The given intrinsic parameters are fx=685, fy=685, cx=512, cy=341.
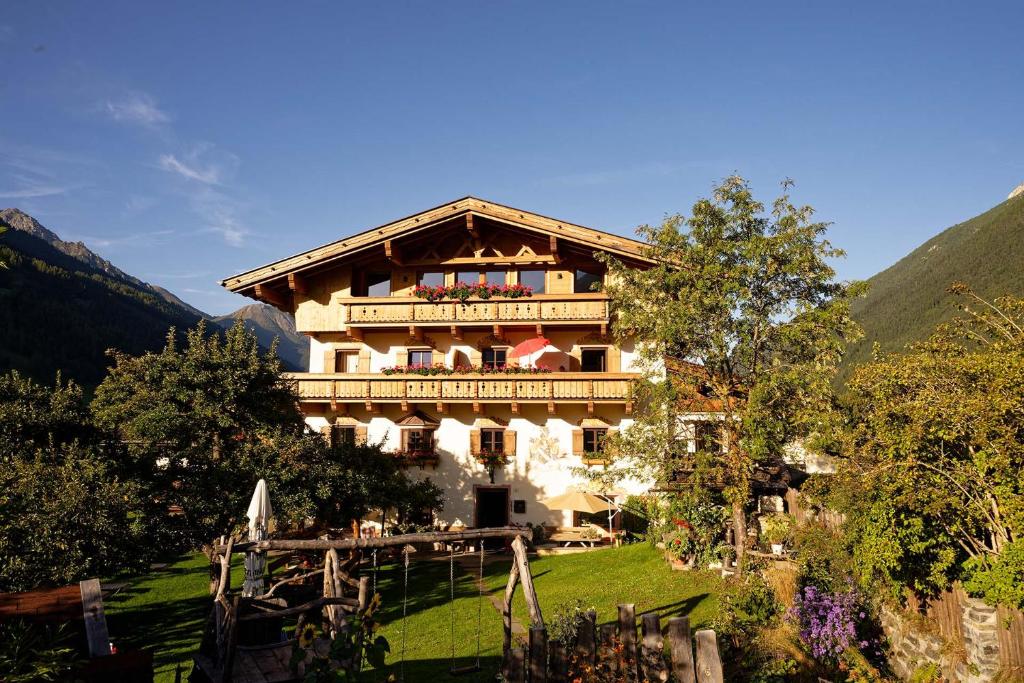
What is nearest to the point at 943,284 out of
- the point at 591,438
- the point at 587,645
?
the point at 591,438

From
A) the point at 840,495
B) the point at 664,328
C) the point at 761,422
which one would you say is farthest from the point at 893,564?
the point at 664,328

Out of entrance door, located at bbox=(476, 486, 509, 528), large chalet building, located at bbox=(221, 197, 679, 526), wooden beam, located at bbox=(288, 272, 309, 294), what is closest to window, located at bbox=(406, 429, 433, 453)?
large chalet building, located at bbox=(221, 197, 679, 526)

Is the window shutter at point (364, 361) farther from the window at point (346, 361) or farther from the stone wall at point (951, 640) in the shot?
the stone wall at point (951, 640)

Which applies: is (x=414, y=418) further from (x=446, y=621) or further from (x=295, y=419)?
(x=446, y=621)

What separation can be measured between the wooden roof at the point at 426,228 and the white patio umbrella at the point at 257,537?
14.8 metres

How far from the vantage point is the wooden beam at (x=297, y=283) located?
27.9m

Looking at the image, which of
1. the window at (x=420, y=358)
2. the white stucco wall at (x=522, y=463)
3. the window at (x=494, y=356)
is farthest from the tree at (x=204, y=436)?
the window at (x=494, y=356)

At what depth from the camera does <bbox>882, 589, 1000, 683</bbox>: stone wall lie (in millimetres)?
10469

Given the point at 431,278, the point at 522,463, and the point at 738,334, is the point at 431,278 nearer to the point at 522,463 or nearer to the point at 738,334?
the point at 522,463

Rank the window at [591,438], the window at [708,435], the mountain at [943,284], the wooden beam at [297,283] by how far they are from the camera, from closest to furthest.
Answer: the window at [708,435] < the window at [591,438] < the wooden beam at [297,283] < the mountain at [943,284]

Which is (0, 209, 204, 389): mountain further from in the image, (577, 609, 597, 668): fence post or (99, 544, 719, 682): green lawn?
(577, 609, 597, 668): fence post

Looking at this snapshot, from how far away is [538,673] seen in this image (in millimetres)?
8836

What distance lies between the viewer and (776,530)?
753 inches

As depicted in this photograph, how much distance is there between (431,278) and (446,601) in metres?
13.8
